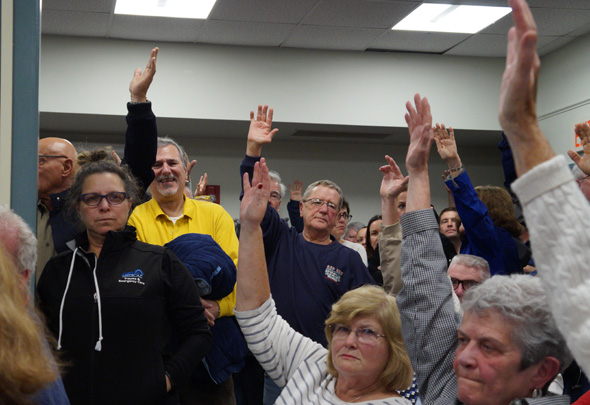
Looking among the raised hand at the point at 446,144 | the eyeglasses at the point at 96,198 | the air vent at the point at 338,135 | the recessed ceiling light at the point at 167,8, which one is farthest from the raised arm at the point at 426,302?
the air vent at the point at 338,135

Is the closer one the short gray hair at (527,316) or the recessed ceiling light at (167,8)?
the short gray hair at (527,316)

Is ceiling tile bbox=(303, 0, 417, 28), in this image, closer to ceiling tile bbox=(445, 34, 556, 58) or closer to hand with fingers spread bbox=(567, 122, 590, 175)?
ceiling tile bbox=(445, 34, 556, 58)

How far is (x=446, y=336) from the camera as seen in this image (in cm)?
148

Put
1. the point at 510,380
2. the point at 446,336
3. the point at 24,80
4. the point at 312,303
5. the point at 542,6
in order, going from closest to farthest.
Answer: the point at 510,380, the point at 446,336, the point at 24,80, the point at 312,303, the point at 542,6

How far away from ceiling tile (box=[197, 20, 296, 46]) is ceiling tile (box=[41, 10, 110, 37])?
2.63 ft

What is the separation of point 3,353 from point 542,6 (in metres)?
5.06

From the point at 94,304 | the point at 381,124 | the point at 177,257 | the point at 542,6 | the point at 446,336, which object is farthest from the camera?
the point at 381,124

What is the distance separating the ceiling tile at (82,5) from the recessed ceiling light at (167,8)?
78 millimetres

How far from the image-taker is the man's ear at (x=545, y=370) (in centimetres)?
129

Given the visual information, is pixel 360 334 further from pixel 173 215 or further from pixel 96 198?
pixel 173 215

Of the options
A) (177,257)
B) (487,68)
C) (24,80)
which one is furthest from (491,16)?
(24,80)

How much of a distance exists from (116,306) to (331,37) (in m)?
4.25

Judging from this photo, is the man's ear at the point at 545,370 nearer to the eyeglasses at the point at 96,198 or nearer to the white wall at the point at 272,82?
the eyeglasses at the point at 96,198

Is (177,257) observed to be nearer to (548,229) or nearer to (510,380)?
(510,380)
